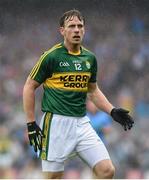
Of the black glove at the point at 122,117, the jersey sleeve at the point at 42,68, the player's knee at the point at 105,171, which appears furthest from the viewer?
the black glove at the point at 122,117

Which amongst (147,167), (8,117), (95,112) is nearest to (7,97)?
(8,117)

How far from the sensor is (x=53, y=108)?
6090 mm

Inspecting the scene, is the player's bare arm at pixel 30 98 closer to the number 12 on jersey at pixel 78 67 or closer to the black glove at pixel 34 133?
the black glove at pixel 34 133

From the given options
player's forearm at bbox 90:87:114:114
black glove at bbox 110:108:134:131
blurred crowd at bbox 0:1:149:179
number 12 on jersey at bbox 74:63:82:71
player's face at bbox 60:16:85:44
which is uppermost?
player's face at bbox 60:16:85:44

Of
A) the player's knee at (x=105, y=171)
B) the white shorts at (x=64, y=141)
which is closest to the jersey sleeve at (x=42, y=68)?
the white shorts at (x=64, y=141)

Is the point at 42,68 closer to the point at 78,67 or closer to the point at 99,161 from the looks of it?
the point at 78,67

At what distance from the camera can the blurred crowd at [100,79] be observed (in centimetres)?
1059

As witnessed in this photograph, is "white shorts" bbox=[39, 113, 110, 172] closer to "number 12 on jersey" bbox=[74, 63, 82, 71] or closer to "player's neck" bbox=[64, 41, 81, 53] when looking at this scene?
"number 12 on jersey" bbox=[74, 63, 82, 71]

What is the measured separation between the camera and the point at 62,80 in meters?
6.09

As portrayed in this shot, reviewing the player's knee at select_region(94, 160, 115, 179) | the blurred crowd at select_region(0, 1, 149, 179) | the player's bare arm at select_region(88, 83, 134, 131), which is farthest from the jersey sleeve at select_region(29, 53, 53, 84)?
the blurred crowd at select_region(0, 1, 149, 179)

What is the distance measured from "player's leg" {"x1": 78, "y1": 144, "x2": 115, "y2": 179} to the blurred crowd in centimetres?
432

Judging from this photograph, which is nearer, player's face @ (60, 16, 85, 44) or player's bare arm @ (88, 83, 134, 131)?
player's face @ (60, 16, 85, 44)

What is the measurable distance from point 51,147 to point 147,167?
468 centimetres

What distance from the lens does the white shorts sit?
6.04 meters
